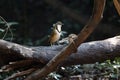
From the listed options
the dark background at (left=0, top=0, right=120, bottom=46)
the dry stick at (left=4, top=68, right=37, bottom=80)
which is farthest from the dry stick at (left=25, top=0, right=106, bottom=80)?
the dark background at (left=0, top=0, right=120, bottom=46)

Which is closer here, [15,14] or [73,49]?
[73,49]

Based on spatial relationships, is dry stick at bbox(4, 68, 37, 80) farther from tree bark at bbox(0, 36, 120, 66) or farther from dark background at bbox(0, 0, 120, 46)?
dark background at bbox(0, 0, 120, 46)

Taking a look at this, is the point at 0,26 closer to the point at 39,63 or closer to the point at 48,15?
the point at 39,63

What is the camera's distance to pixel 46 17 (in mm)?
6570

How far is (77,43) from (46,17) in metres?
3.92

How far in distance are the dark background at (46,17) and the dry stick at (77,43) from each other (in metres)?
2.51

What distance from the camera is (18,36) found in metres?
5.54

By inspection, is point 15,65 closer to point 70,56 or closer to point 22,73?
point 22,73

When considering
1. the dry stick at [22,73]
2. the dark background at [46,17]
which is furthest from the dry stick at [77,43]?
the dark background at [46,17]

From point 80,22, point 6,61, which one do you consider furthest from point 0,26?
point 80,22

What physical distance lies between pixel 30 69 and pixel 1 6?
329 centimetres

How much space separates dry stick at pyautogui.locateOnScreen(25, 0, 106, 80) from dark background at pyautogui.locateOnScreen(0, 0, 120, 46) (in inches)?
99.0

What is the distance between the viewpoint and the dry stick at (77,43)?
2438mm

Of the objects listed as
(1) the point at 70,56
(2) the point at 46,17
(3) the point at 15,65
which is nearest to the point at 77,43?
(1) the point at 70,56
